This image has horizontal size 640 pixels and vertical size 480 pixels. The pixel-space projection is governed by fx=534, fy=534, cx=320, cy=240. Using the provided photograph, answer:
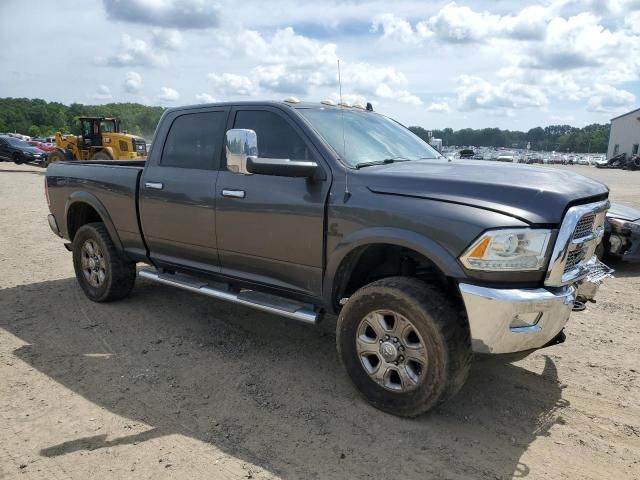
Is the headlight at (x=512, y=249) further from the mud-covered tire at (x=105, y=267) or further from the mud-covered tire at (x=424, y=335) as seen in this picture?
the mud-covered tire at (x=105, y=267)

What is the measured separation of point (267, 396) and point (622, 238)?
534 cm

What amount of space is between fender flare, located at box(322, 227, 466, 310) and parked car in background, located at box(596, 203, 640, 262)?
4708mm

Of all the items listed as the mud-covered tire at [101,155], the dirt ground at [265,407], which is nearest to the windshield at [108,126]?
the mud-covered tire at [101,155]

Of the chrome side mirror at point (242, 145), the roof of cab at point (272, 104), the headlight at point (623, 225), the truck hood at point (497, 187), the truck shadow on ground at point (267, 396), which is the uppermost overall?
the roof of cab at point (272, 104)

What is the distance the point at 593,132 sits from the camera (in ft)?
406

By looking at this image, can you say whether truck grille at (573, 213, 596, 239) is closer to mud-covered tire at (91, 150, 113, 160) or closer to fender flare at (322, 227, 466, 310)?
fender flare at (322, 227, 466, 310)

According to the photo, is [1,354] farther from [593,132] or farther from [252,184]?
[593,132]

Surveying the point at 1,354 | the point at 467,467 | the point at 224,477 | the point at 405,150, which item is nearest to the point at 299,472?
the point at 224,477

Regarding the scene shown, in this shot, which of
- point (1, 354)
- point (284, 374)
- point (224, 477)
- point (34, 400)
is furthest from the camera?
point (1, 354)

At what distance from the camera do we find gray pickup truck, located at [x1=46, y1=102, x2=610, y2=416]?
2986mm

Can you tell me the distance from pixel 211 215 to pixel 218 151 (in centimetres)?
56

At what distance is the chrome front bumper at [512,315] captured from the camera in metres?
2.91

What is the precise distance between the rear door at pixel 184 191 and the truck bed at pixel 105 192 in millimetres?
190

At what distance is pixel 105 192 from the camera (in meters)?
5.48
